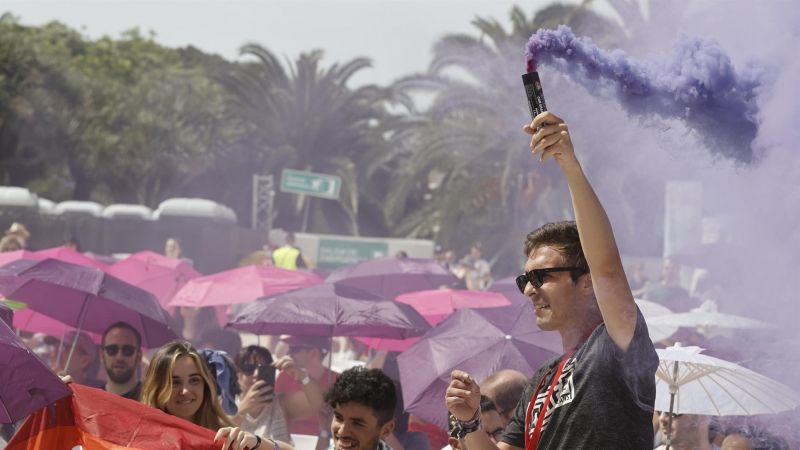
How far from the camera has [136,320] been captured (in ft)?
24.8

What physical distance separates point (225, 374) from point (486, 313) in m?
2.05

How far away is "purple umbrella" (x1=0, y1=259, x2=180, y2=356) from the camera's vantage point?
7512 millimetres

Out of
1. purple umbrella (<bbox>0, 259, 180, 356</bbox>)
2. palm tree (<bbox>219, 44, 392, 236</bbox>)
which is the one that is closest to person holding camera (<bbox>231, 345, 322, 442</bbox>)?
purple umbrella (<bbox>0, 259, 180, 356</bbox>)

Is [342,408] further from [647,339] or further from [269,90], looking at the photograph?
[269,90]

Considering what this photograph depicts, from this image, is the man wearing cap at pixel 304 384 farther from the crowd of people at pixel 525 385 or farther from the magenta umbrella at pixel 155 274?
the magenta umbrella at pixel 155 274

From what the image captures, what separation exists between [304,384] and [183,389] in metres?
1.91

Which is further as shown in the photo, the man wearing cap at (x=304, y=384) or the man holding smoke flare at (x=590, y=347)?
the man wearing cap at (x=304, y=384)

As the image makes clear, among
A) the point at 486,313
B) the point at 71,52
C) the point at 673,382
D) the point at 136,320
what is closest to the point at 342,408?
the point at 673,382

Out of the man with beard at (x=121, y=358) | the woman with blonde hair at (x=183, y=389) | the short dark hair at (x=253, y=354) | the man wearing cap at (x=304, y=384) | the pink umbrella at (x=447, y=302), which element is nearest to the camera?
the woman with blonde hair at (x=183, y=389)

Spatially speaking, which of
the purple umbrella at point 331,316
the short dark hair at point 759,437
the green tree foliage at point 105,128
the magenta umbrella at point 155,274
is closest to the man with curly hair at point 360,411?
the short dark hair at point 759,437

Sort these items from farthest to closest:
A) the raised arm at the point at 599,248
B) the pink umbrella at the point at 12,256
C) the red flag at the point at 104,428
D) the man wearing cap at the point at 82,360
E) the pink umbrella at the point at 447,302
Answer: the pink umbrella at the point at 447,302
the pink umbrella at the point at 12,256
the man wearing cap at the point at 82,360
the red flag at the point at 104,428
the raised arm at the point at 599,248

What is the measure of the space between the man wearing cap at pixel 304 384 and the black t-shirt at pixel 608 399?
3.84 metres

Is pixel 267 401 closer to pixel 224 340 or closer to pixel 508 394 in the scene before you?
pixel 508 394

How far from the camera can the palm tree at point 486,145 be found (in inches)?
923
